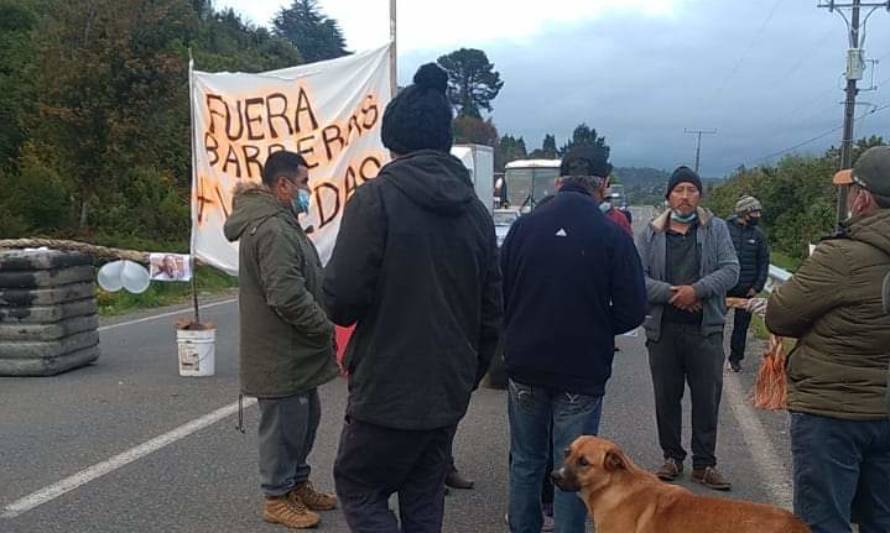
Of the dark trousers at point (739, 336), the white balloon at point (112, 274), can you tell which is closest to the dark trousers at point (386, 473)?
the dark trousers at point (739, 336)

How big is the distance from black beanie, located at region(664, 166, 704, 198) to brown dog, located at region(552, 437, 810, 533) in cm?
241

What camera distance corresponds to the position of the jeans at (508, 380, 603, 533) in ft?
14.9

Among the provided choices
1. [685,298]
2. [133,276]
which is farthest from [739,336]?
[133,276]

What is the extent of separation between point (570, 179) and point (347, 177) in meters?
4.73

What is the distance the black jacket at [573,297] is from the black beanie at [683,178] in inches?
68.1

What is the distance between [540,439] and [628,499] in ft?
2.09

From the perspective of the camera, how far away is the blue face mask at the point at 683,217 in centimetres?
619

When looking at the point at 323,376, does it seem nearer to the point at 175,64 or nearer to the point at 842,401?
the point at 842,401

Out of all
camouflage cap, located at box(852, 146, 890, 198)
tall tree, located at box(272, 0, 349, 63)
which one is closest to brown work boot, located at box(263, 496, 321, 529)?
camouflage cap, located at box(852, 146, 890, 198)

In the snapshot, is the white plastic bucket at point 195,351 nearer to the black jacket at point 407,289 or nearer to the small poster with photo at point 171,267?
the small poster with photo at point 171,267

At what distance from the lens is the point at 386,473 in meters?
3.56

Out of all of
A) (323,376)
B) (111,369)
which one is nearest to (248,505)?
(323,376)

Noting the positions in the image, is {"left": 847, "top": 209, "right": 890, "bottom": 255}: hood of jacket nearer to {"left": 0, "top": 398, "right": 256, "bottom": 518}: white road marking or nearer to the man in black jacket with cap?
the man in black jacket with cap

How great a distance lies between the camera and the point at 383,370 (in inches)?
135
